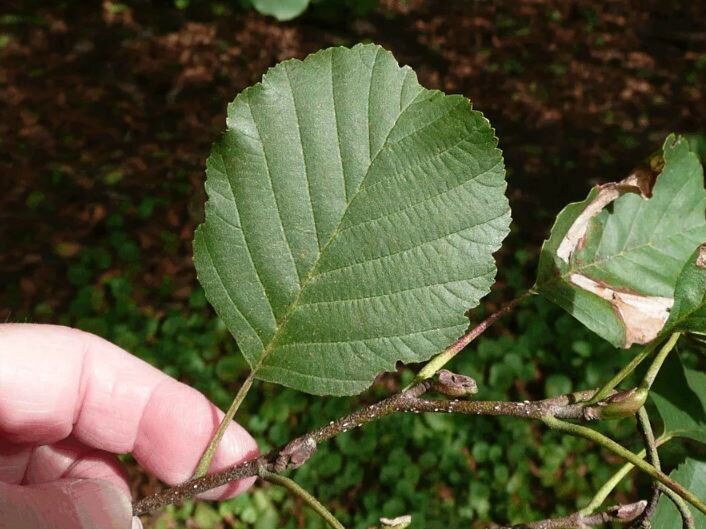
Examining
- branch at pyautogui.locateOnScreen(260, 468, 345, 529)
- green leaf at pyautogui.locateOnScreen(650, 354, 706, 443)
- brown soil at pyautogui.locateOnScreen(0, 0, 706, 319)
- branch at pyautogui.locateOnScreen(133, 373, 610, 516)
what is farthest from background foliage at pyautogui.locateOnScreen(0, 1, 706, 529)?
branch at pyautogui.locateOnScreen(260, 468, 345, 529)

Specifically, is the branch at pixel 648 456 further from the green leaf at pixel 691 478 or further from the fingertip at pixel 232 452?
the fingertip at pixel 232 452

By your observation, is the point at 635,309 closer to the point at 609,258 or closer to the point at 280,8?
the point at 609,258

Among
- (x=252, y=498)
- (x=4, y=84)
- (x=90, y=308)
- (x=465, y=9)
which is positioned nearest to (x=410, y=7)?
(x=465, y=9)

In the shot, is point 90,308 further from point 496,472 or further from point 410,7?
point 410,7

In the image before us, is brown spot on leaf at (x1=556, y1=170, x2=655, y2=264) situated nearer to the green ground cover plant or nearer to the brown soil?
the green ground cover plant

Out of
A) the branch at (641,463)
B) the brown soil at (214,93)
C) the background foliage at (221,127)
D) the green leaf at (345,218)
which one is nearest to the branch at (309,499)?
the green leaf at (345,218)

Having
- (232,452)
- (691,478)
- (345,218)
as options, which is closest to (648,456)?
(691,478)
